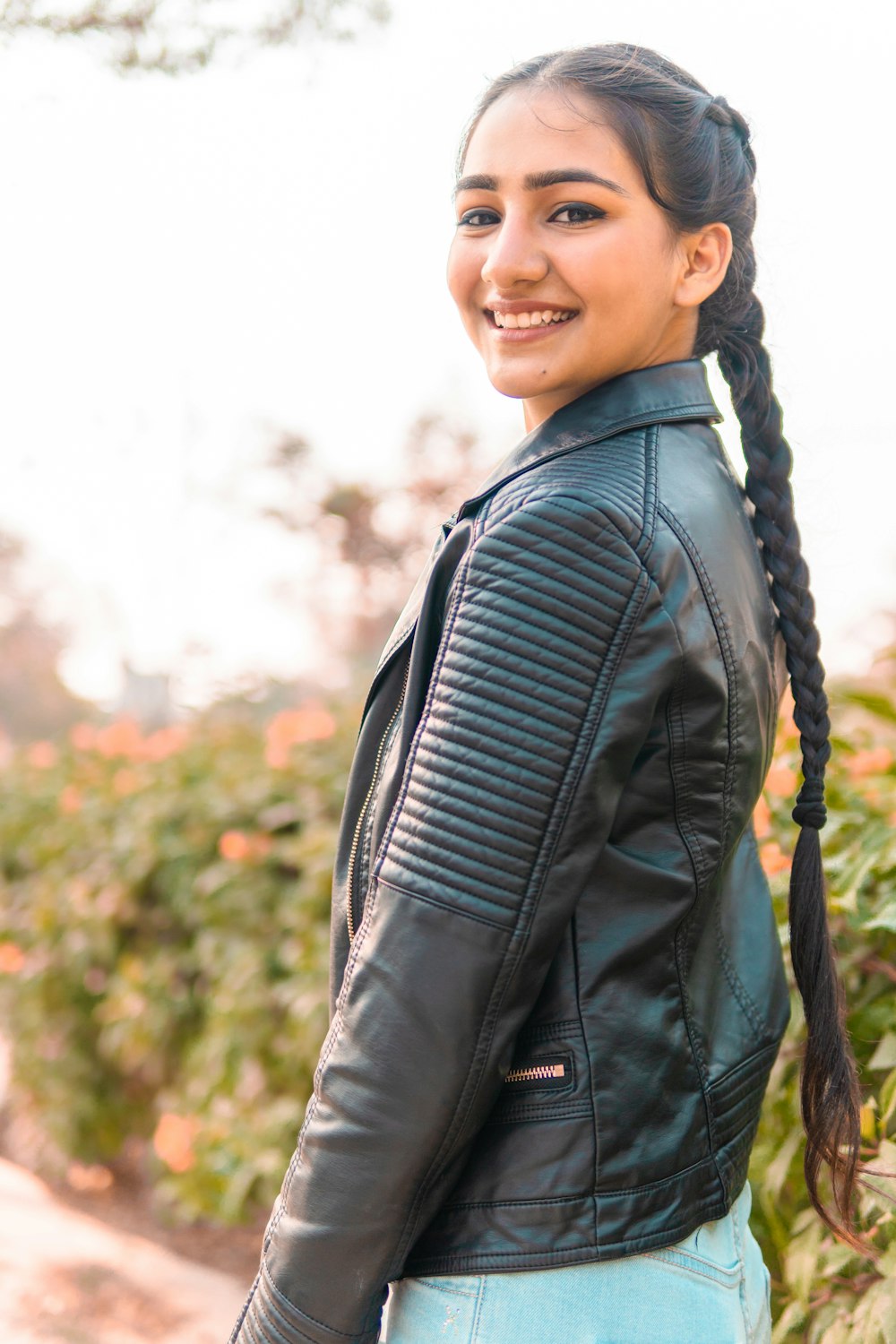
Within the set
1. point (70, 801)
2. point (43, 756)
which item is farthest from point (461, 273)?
point (43, 756)

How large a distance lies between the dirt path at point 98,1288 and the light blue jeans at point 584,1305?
2.20 metres

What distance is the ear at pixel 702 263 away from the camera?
4.44 feet

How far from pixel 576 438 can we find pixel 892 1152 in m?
0.93

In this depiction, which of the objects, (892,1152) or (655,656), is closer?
(655,656)

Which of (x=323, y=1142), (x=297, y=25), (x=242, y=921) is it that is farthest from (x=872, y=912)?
(x=297, y=25)

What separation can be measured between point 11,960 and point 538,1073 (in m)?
3.37

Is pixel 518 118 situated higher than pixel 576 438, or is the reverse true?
pixel 518 118

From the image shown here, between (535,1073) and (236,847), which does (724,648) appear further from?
(236,847)

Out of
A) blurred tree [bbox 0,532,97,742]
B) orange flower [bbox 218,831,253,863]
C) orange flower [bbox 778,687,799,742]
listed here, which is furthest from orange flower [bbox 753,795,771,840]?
blurred tree [bbox 0,532,97,742]

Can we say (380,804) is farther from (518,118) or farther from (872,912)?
(872,912)

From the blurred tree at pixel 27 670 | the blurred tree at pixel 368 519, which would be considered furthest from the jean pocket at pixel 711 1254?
the blurred tree at pixel 27 670

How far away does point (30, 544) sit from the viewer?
1909 cm

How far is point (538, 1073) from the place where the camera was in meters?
1.10

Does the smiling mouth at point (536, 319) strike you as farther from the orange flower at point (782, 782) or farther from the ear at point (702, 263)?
the orange flower at point (782, 782)
